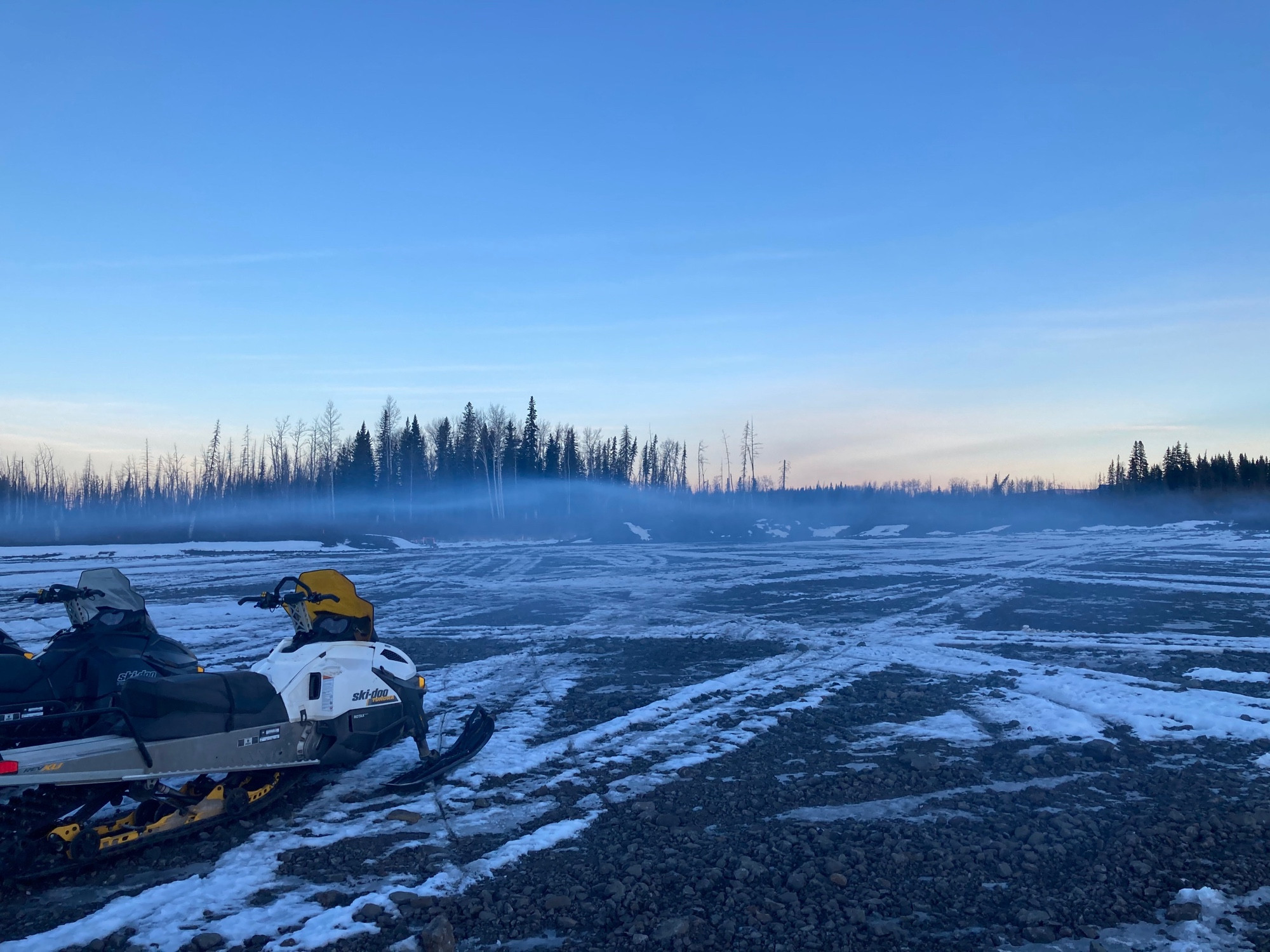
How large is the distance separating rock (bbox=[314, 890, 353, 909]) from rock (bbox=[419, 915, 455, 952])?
0.67 m

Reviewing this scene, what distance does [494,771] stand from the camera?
263 inches

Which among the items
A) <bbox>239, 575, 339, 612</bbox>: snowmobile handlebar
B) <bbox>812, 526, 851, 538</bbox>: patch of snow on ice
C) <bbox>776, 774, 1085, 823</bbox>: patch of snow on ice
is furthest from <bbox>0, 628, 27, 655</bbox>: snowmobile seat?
<bbox>812, 526, 851, 538</bbox>: patch of snow on ice

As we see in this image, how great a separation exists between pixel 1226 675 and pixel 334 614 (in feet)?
35.2

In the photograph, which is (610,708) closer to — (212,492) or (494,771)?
(494,771)

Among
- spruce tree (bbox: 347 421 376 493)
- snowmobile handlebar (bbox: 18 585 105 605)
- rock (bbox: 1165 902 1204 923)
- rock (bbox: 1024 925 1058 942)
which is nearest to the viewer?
rock (bbox: 1024 925 1058 942)

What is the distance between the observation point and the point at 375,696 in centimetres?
652

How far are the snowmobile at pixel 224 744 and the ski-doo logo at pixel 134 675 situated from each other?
1.42 ft

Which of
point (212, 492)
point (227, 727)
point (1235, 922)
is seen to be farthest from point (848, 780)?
point (212, 492)

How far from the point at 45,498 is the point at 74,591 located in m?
136

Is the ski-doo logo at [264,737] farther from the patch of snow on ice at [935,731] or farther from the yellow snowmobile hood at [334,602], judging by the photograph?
the patch of snow on ice at [935,731]

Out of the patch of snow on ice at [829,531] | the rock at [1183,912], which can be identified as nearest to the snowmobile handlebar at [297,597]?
the rock at [1183,912]

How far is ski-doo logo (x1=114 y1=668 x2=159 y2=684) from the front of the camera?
5930mm

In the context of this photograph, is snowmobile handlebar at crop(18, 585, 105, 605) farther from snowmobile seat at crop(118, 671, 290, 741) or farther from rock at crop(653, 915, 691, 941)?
rock at crop(653, 915, 691, 941)

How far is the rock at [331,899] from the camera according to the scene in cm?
435
